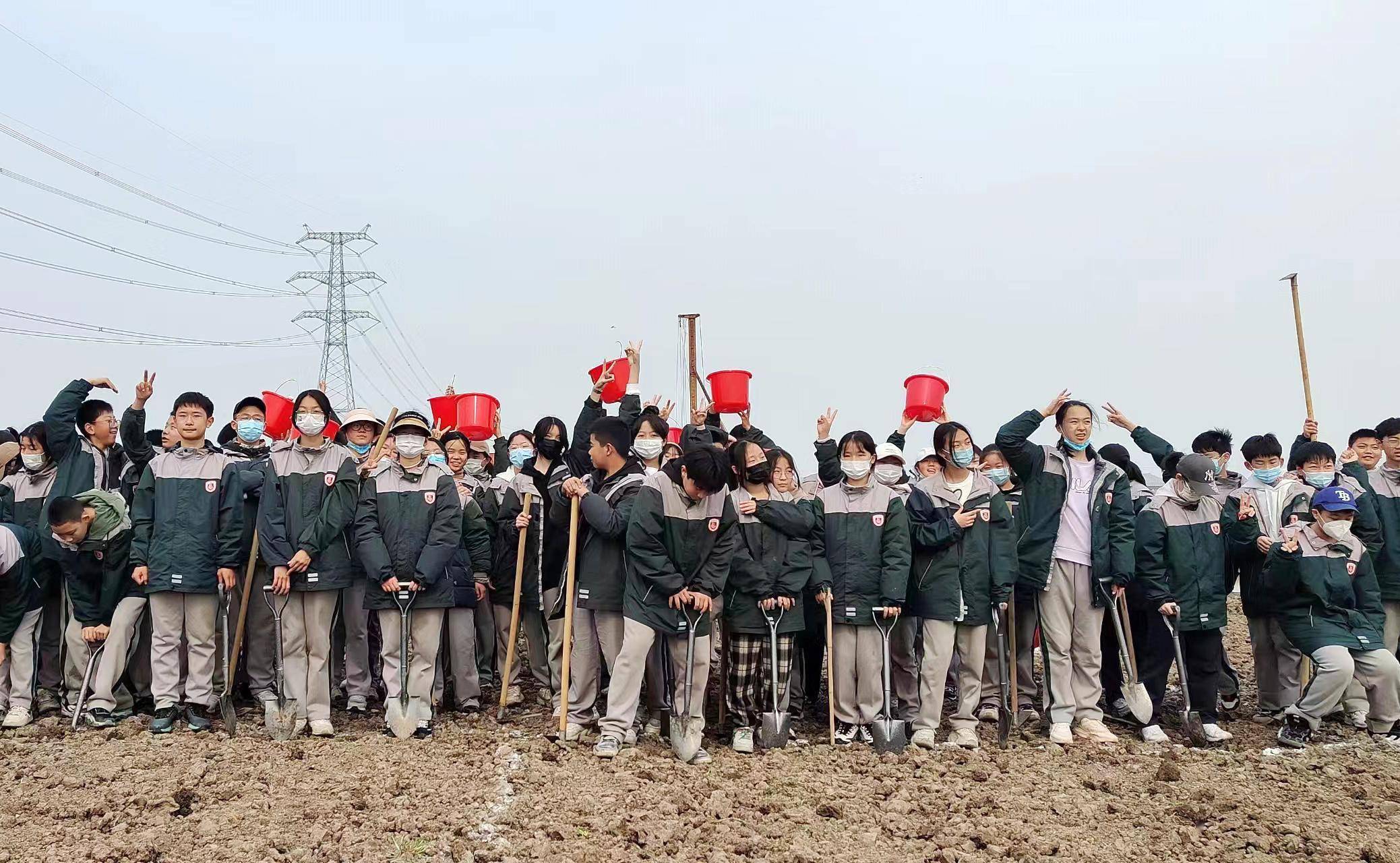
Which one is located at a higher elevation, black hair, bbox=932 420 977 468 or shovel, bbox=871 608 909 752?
black hair, bbox=932 420 977 468

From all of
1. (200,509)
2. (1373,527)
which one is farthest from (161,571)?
(1373,527)

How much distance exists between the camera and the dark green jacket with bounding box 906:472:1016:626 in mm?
6488

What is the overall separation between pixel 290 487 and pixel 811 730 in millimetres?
3968

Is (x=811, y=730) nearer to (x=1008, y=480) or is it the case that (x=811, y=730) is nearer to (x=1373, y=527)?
(x=1008, y=480)

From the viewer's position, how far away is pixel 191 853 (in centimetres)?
441

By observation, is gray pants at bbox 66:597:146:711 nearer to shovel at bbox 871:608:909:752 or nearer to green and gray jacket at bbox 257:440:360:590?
green and gray jacket at bbox 257:440:360:590

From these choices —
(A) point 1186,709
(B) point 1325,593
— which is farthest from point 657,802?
(B) point 1325,593

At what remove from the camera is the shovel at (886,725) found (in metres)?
6.18

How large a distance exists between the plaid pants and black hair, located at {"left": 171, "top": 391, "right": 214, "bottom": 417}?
3.93 m

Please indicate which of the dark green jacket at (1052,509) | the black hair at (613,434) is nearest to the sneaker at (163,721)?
the black hair at (613,434)

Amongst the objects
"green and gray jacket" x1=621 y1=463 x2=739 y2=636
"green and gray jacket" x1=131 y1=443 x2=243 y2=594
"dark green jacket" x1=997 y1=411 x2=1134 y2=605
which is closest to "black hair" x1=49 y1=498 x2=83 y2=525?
"green and gray jacket" x1=131 y1=443 x2=243 y2=594

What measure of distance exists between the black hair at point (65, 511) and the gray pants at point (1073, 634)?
260 inches

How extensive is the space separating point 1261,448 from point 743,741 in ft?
15.4

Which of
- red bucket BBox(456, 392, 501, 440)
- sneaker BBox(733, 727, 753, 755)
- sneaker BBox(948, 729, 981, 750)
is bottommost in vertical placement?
sneaker BBox(948, 729, 981, 750)
